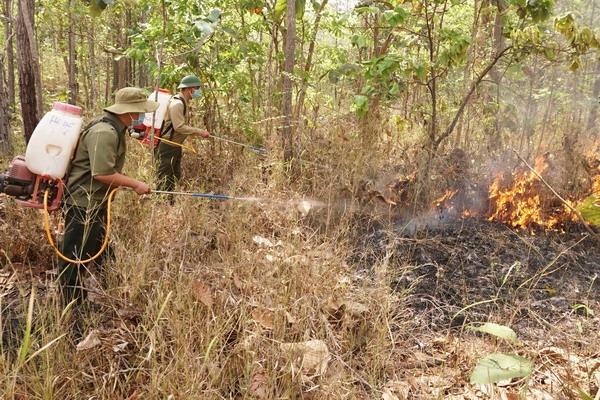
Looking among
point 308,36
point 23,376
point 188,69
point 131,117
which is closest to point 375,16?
point 308,36

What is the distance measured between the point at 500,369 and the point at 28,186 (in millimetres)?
2938

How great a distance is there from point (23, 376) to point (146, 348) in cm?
58

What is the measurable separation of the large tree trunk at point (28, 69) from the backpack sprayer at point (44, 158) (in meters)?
1.88

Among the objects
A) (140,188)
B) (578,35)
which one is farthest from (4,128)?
(578,35)

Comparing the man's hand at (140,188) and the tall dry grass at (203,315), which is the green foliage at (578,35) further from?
the man's hand at (140,188)

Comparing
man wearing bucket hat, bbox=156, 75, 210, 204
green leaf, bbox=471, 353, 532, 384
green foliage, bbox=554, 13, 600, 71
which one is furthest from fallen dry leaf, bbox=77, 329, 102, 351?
green foliage, bbox=554, 13, 600, 71

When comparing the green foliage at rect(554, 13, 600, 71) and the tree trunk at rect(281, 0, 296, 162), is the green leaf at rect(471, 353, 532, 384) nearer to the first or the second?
the green foliage at rect(554, 13, 600, 71)

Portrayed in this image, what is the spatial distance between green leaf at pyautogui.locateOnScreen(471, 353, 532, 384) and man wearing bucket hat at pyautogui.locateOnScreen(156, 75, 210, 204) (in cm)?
398

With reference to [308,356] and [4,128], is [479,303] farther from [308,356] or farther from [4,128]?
[4,128]

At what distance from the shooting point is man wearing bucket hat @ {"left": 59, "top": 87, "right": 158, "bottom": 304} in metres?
2.73

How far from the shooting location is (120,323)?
7.83 feet

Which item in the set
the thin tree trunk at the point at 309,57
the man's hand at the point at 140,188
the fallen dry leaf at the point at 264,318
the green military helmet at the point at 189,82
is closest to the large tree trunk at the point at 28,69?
the green military helmet at the point at 189,82

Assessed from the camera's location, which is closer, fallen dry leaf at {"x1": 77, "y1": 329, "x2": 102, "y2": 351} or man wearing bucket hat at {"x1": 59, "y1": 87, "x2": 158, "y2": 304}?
fallen dry leaf at {"x1": 77, "y1": 329, "x2": 102, "y2": 351}

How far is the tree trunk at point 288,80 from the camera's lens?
481cm
